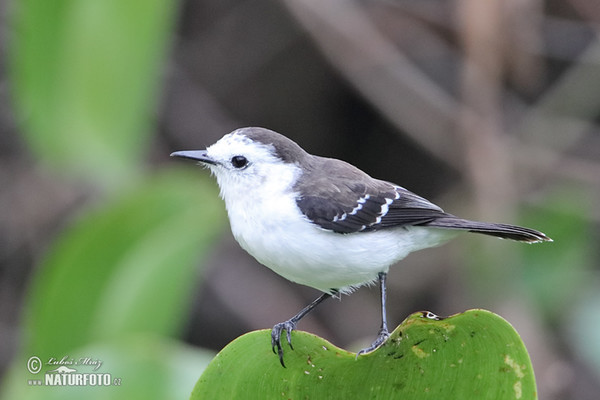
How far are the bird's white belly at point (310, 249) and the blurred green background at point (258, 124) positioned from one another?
1.88 ft

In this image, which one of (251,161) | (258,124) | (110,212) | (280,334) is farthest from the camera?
(258,124)

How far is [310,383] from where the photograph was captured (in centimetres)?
210

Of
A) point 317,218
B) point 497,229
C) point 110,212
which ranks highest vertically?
point 497,229

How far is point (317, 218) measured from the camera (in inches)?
110

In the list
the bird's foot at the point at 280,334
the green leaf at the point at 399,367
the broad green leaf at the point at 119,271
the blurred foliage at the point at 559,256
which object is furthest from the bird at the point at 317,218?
the blurred foliage at the point at 559,256

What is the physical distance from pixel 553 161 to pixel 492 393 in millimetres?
Answer: 4218

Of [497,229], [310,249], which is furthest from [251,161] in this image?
[497,229]

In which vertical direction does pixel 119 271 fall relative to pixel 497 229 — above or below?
below

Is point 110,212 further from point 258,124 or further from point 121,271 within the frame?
point 258,124

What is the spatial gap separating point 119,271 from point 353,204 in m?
1.25

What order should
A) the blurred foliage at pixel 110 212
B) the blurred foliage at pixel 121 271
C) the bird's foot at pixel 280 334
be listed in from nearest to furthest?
1. the bird's foot at pixel 280 334
2. the blurred foliage at pixel 110 212
3. the blurred foliage at pixel 121 271

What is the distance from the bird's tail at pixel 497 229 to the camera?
2.78 metres

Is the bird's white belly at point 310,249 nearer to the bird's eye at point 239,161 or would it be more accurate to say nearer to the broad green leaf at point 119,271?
the bird's eye at point 239,161

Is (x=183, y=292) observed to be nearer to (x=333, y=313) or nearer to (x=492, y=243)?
(x=492, y=243)
